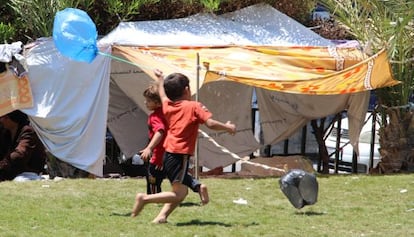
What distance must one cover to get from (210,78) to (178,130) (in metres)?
3.43

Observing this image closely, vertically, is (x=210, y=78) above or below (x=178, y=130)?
above

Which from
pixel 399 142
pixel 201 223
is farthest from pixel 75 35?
pixel 399 142

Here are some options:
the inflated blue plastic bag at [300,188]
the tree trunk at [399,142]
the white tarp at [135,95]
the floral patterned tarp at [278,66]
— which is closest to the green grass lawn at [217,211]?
the inflated blue plastic bag at [300,188]

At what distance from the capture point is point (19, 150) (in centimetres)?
1119

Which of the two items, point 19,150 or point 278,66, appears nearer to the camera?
point 19,150

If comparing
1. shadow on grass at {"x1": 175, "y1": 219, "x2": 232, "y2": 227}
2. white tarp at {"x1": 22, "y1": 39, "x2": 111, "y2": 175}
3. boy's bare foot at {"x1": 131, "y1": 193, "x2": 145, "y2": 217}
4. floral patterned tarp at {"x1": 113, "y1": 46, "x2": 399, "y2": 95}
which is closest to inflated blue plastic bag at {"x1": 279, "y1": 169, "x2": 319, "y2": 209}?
shadow on grass at {"x1": 175, "y1": 219, "x2": 232, "y2": 227}

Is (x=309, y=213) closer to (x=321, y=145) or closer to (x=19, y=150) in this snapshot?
(x=19, y=150)

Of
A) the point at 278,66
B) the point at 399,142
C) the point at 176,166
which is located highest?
the point at 278,66

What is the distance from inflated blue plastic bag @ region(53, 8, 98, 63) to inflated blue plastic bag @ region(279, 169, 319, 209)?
2800 mm

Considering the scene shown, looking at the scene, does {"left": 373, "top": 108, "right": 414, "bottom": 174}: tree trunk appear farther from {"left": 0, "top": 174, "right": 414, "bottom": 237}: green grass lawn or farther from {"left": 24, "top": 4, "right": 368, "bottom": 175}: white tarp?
{"left": 0, "top": 174, "right": 414, "bottom": 237}: green grass lawn

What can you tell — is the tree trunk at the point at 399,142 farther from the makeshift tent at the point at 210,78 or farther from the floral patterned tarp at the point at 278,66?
the floral patterned tarp at the point at 278,66

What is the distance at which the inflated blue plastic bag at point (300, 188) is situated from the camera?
29.3 ft

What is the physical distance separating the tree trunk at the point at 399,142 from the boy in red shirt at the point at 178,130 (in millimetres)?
5958

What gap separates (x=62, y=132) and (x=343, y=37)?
5.74 meters
